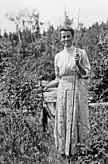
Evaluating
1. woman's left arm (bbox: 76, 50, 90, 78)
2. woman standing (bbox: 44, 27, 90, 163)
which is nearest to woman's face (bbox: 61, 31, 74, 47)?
woman standing (bbox: 44, 27, 90, 163)

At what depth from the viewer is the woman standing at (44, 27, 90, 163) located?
8.87ft

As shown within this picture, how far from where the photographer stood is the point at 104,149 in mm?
2330

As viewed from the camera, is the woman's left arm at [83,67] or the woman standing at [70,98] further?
the woman standing at [70,98]

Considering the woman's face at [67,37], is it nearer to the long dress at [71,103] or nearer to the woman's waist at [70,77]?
the long dress at [71,103]

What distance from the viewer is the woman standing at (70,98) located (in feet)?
8.87

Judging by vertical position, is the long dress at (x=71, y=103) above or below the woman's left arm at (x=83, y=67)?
below

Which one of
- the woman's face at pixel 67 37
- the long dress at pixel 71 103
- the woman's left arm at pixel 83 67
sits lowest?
the long dress at pixel 71 103

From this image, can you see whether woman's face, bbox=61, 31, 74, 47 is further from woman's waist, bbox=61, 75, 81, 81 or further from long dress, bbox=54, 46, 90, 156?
woman's waist, bbox=61, 75, 81, 81

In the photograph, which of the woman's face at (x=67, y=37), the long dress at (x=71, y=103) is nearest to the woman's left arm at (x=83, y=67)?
the long dress at (x=71, y=103)

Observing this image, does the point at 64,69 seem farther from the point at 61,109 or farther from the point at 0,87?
the point at 0,87

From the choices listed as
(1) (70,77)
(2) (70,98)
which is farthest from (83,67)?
(2) (70,98)

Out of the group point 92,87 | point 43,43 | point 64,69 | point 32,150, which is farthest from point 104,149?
point 43,43

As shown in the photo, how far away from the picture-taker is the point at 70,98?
275 centimetres

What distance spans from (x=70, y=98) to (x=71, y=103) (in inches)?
2.1
